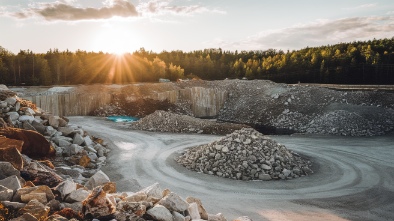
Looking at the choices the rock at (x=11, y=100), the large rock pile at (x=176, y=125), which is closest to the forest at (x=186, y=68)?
the large rock pile at (x=176, y=125)

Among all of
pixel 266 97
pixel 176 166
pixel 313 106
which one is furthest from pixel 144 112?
pixel 176 166

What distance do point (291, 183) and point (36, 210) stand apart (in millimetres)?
11401

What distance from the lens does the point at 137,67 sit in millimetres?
61812

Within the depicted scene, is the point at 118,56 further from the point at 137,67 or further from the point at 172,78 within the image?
the point at 172,78

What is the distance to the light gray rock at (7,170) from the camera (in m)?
8.66

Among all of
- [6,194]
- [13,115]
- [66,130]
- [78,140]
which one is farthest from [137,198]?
[13,115]

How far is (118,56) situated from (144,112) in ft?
106

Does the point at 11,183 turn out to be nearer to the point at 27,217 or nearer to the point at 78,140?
the point at 27,217

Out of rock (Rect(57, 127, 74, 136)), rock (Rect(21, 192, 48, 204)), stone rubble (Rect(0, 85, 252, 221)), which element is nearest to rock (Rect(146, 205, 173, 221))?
stone rubble (Rect(0, 85, 252, 221))

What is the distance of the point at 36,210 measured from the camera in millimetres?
6543

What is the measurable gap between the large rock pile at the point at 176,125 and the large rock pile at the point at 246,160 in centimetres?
993

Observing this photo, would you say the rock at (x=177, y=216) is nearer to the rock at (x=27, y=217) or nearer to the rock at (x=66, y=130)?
the rock at (x=27, y=217)

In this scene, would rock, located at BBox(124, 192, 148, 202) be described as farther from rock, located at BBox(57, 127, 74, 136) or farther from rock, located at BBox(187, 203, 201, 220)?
rock, located at BBox(57, 127, 74, 136)

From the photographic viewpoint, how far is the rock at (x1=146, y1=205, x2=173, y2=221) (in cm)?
725
